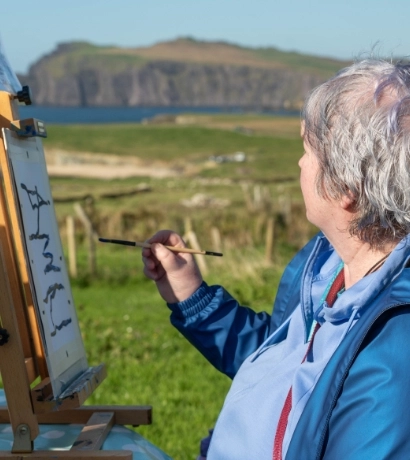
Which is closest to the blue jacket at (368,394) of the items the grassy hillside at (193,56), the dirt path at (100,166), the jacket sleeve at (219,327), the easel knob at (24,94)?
the jacket sleeve at (219,327)

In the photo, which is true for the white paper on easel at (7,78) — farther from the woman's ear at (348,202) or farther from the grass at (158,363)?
the grass at (158,363)

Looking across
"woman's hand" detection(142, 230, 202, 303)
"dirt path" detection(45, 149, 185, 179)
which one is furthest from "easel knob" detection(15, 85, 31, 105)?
"dirt path" detection(45, 149, 185, 179)

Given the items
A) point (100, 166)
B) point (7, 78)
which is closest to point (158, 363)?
point (7, 78)

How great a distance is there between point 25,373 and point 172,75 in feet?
616

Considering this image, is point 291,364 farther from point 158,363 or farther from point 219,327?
point 158,363

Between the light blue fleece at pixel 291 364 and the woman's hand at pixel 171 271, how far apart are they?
38cm

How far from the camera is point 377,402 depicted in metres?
1.48

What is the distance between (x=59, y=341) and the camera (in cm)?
222

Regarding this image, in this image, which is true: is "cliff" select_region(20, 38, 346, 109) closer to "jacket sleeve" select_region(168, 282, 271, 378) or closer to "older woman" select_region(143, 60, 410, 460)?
"jacket sleeve" select_region(168, 282, 271, 378)

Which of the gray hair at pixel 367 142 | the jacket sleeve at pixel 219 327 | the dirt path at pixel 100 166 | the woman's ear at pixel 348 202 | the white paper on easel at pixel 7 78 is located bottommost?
the dirt path at pixel 100 166

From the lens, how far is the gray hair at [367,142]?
1639 mm

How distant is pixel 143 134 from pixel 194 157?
55.2ft

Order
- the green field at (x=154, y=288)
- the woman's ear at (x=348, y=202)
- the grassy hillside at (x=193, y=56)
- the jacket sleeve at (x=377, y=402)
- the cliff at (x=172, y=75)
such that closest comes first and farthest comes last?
the jacket sleeve at (x=377, y=402)
the woman's ear at (x=348, y=202)
the green field at (x=154, y=288)
the cliff at (x=172, y=75)
the grassy hillside at (x=193, y=56)

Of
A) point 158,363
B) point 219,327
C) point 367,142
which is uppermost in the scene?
point 367,142
